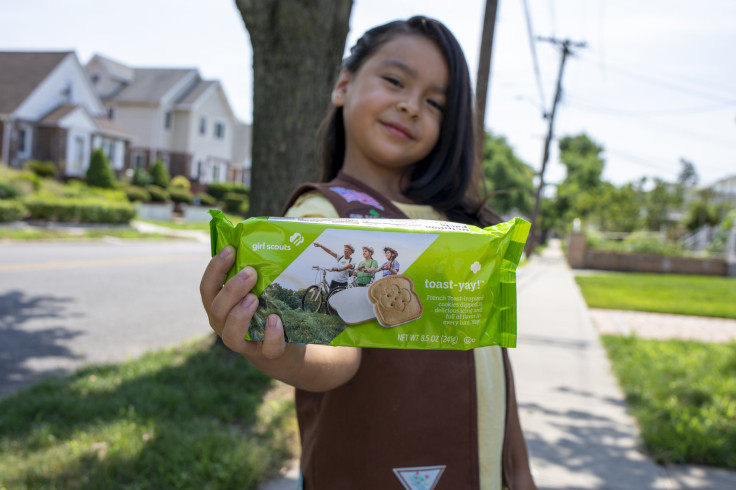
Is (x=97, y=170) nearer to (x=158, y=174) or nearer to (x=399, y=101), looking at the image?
(x=158, y=174)

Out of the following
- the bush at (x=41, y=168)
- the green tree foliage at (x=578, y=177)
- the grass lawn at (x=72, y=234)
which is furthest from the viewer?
the green tree foliage at (x=578, y=177)

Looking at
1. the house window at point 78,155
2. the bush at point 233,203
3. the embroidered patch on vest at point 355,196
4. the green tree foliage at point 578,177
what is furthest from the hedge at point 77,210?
the green tree foliage at point 578,177

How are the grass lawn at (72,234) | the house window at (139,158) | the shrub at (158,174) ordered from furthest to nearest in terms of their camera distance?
the house window at (139,158)
the shrub at (158,174)
the grass lawn at (72,234)

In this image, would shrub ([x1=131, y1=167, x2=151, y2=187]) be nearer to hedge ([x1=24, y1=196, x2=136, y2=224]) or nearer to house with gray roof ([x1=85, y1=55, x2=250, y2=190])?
house with gray roof ([x1=85, y1=55, x2=250, y2=190])

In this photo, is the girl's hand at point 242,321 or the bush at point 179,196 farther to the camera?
the bush at point 179,196

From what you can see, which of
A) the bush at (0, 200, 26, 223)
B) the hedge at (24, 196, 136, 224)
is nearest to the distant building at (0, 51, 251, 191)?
the hedge at (24, 196, 136, 224)

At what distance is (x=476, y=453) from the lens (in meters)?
1.30

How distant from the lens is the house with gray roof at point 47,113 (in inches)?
986

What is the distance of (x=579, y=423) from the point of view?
4.60 m

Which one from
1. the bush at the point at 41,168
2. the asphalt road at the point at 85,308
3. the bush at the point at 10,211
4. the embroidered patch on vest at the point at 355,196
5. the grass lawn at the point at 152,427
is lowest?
the asphalt road at the point at 85,308

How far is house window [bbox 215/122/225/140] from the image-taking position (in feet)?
114

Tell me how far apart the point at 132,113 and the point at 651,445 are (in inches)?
1294

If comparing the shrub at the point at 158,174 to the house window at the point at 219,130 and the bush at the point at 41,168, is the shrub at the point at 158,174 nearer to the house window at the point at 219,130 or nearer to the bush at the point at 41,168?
the bush at the point at 41,168

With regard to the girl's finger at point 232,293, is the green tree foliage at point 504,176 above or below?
above
